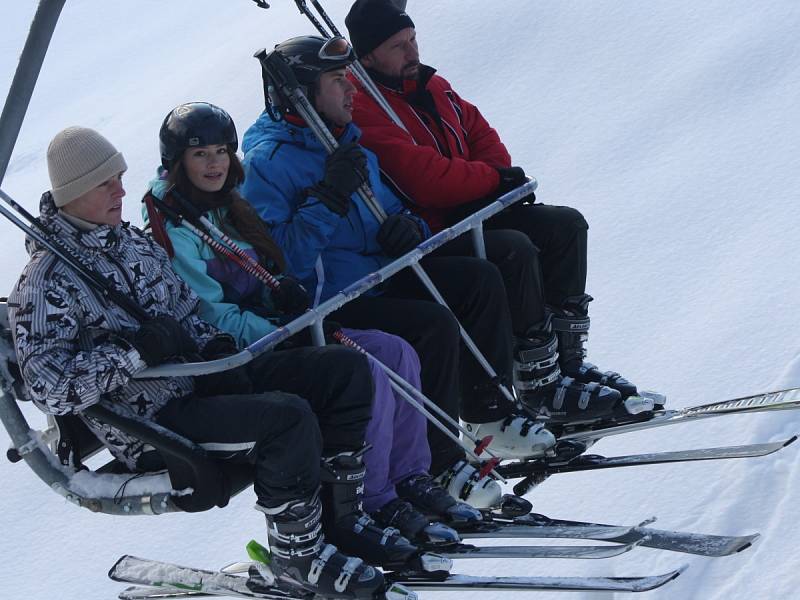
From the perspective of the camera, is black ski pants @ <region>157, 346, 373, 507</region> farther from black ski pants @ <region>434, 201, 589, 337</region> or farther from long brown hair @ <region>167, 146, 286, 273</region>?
black ski pants @ <region>434, 201, 589, 337</region>

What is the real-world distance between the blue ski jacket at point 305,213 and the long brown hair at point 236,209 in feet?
0.29

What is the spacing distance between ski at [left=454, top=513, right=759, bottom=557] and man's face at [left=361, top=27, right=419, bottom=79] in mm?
1852

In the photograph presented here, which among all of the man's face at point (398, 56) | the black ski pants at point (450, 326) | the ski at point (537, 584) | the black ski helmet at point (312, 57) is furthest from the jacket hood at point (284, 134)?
the ski at point (537, 584)

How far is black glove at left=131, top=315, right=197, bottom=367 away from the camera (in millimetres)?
3512

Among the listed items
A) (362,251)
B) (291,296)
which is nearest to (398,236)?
(362,251)

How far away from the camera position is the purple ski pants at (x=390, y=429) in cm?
400

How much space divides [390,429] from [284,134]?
1191mm

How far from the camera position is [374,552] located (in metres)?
3.87

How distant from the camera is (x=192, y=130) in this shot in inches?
158

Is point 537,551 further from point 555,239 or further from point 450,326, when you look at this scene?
point 555,239

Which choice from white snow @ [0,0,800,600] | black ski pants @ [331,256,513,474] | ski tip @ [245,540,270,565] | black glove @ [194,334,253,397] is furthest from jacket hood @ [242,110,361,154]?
white snow @ [0,0,800,600]

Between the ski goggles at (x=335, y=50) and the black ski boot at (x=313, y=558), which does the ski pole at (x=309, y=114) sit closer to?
the ski goggles at (x=335, y=50)

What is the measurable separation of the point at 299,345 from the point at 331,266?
41cm

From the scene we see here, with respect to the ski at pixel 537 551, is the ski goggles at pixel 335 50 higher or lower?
higher
